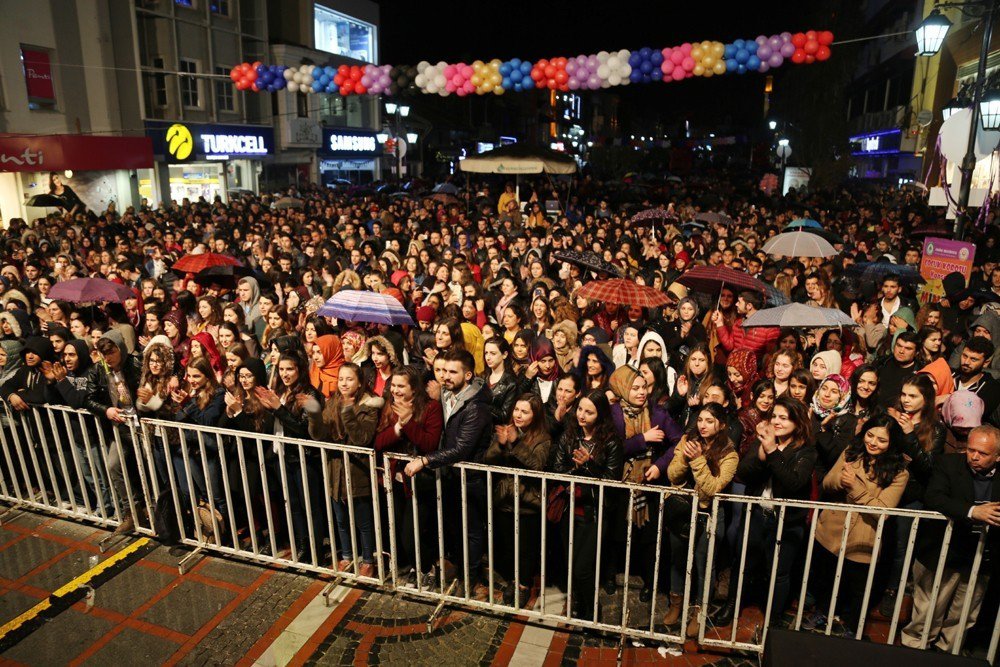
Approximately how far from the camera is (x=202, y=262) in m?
9.69

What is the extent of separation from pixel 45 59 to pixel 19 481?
21686mm

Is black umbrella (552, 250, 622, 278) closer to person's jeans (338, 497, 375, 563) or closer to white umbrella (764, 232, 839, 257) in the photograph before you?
white umbrella (764, 232, 839, 257)

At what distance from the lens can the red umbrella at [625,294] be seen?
721 centimetres

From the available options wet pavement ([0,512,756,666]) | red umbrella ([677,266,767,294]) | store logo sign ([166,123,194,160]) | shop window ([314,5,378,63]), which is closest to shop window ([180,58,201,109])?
store logo sign ([166,123,194,160])

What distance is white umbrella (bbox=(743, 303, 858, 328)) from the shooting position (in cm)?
607

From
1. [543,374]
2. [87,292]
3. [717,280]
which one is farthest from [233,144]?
[543,374]

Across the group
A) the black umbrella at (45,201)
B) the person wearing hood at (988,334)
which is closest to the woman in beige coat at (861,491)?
the person wearing hood at (988,334)

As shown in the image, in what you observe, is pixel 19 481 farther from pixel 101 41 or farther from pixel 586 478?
pixel 101 41

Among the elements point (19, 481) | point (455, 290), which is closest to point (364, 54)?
point (455, 290)

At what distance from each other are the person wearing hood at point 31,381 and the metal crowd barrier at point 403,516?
151 millimetres

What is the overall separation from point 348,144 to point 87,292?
34.6 meters

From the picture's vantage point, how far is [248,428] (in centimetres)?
503

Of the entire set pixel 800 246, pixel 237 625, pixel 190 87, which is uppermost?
pixel 190 87

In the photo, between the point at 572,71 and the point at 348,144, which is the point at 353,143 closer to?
the point at 348,144
